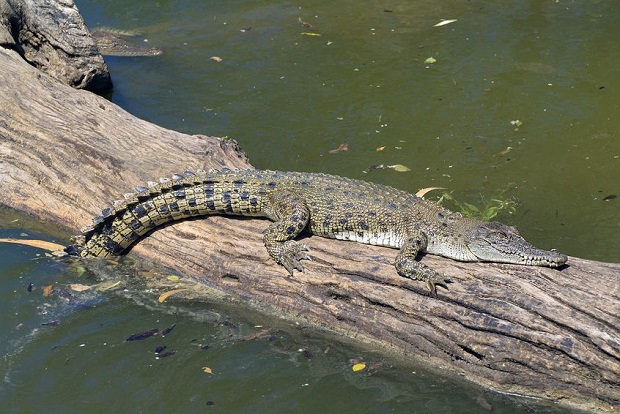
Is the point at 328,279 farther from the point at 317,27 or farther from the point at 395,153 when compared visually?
the point at 317,27

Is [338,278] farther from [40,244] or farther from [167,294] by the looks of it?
[40,244]

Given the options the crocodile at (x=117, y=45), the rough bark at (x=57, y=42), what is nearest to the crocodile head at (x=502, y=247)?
the rough bark at (x=57, y=42)

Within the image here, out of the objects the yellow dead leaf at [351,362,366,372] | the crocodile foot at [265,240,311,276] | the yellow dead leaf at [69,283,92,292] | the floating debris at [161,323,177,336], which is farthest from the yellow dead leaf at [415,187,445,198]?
Result: the yellow dead leaf at [69,283,92,292]

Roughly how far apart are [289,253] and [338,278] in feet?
1.83

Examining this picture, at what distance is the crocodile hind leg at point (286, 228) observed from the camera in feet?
21.0

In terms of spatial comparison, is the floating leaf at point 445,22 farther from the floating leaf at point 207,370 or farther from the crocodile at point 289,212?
the floating leaf at point 207,370

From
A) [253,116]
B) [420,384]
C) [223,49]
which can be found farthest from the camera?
[223,49]

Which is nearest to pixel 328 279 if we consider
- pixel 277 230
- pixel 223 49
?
pixel 277 230

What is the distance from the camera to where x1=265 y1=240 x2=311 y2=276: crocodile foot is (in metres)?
6.32

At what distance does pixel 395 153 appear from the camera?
9500 mm

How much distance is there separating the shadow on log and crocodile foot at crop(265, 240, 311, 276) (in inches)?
2.7

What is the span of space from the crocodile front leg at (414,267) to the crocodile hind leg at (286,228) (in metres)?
0.85

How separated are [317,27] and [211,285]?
7.80 meters

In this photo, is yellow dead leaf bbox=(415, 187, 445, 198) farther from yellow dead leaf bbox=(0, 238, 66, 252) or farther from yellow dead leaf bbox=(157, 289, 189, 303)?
yellow dead leaf bbox=(0, 238, 66, 252)
